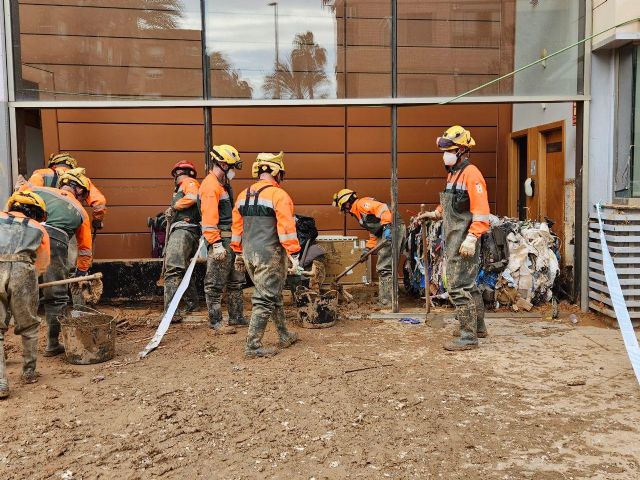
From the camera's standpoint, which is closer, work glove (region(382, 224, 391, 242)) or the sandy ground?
the sandy ground

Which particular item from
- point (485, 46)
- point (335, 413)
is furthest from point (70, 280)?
point (485, 46)

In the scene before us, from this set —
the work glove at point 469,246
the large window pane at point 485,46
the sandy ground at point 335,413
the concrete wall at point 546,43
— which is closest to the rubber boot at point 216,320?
the sandy ground at point 335,413

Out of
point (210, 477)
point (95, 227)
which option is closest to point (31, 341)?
point (210, 477)

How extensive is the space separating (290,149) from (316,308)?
352 cm

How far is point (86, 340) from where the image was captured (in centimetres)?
536

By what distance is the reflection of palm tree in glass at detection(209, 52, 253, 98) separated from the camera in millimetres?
7152

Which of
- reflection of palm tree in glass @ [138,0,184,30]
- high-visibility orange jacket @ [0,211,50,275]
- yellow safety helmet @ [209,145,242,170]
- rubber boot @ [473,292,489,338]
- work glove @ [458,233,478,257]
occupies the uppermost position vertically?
reflection of palm tree in glass @ [138,0,184,30]

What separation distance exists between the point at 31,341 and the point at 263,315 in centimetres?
195

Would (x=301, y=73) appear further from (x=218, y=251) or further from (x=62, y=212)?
(x=62, y=212)

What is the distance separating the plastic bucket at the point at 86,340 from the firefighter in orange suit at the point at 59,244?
0.72ft

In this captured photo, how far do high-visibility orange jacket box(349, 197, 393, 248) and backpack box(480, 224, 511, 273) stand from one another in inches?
48.5

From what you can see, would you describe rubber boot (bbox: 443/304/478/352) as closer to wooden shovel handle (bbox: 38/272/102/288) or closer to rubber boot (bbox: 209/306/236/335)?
rubber boot (bbox: 209/306/236/335)

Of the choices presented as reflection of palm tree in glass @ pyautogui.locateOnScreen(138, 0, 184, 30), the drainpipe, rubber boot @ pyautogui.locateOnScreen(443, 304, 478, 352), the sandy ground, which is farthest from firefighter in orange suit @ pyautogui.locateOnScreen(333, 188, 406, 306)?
reflection of palm tree in glass @ pyautogui.locateOnScreen(138, 0, 184, 30)

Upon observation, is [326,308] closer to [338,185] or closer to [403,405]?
[403,405]
